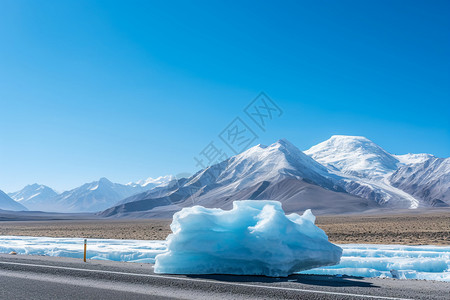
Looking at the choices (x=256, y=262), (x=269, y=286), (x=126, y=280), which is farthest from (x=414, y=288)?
(x=126, y=280)

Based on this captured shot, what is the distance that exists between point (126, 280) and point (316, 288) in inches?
194

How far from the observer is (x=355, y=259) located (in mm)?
17750

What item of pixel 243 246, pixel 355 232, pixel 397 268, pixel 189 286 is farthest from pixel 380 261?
pixel 355 232

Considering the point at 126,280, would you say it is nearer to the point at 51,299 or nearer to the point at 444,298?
the point at 51,299

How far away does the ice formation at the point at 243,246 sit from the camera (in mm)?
12258

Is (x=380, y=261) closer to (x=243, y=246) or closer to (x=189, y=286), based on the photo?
(x=243, y=246)

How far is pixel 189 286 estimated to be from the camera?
10164mm

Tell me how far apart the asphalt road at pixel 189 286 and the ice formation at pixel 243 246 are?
58 cm

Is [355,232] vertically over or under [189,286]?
under

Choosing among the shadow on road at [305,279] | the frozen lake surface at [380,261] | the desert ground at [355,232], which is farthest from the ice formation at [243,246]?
the desert ground at [355,232]

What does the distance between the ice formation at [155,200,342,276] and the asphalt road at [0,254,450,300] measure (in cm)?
58

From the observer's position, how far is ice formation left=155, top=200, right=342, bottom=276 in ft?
40.2

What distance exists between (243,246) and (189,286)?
2.86 metres

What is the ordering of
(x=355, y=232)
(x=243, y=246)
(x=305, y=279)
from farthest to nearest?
(x=355, y=232), (x=243, y=246), (x=305, y=279)
